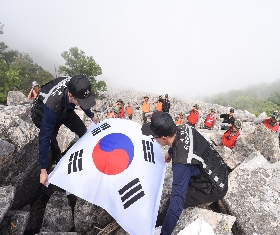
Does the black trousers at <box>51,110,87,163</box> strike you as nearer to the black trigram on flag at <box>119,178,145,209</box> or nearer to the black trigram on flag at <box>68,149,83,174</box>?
the black trigram on flag at <box>68,149,83,174</box>

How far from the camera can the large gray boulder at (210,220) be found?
3.87 m

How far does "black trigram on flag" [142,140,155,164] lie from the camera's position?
4.50 meters

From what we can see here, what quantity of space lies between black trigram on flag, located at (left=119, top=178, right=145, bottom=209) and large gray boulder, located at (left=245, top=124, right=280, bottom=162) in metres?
3.97

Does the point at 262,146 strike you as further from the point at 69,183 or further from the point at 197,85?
the point at 197,85

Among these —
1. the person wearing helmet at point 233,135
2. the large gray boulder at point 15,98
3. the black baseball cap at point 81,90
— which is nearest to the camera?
the black baseball cap at point 81,90

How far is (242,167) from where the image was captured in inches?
200

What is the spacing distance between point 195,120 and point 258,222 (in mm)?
8319

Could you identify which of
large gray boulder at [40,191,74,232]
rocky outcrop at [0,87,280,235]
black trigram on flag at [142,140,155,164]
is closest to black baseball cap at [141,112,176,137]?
black trigram on flag at [142,140,155,164]

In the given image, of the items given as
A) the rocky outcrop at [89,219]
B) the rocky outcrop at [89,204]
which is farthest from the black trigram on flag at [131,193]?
the rocky outcrop at [89,219]

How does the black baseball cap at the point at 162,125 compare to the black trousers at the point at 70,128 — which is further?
the black trousers at the point at 70,128

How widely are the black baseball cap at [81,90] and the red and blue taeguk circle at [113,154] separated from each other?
37.4 inches

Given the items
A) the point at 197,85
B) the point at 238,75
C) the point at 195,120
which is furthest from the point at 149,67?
the point at 195,120

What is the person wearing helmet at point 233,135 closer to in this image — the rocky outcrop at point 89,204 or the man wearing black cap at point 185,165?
the rocky outcrop at point 89,204

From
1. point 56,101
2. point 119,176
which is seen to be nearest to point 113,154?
point 119,176
